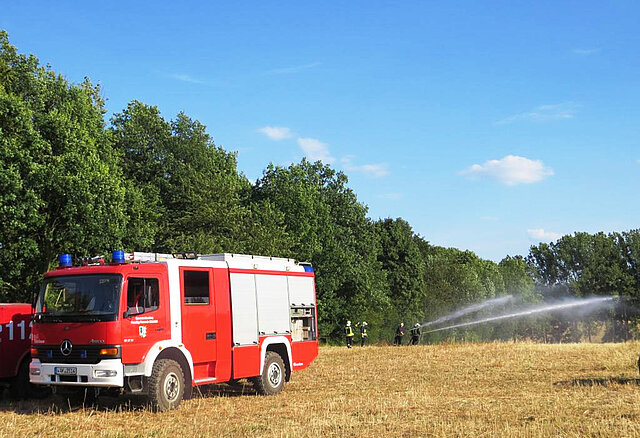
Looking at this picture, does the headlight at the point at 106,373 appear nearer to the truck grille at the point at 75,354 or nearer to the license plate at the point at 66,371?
the truck grille at the point at 75,354

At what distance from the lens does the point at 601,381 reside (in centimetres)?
1859

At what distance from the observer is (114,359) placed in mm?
13750

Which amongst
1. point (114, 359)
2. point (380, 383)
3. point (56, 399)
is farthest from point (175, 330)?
point (380, 383)

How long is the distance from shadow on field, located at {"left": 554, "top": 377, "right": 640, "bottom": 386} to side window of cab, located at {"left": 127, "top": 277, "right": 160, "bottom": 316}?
10.6 m

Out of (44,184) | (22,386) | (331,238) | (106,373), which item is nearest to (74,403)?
(22,386)

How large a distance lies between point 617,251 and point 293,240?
6585 centimetres

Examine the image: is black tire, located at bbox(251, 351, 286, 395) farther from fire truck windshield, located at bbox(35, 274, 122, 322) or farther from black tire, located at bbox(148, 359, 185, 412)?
fire truck windshield, located at bbox(35, 274, 122, 322)

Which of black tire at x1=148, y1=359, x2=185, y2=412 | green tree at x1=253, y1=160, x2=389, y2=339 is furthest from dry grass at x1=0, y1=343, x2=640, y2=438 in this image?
green tree at x1=253, y1=160, x2=389, y2=339

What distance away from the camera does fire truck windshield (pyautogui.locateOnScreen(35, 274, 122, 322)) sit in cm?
1400

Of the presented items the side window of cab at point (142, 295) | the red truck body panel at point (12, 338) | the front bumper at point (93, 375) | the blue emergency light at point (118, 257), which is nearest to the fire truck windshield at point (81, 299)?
the side window of cab at point (142, 295)

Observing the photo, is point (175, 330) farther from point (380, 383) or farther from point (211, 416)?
point (380, 383)

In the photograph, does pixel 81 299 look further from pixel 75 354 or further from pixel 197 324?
pixel 197 324

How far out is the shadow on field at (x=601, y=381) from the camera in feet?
58.6

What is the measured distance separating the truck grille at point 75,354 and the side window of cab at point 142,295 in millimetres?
914
